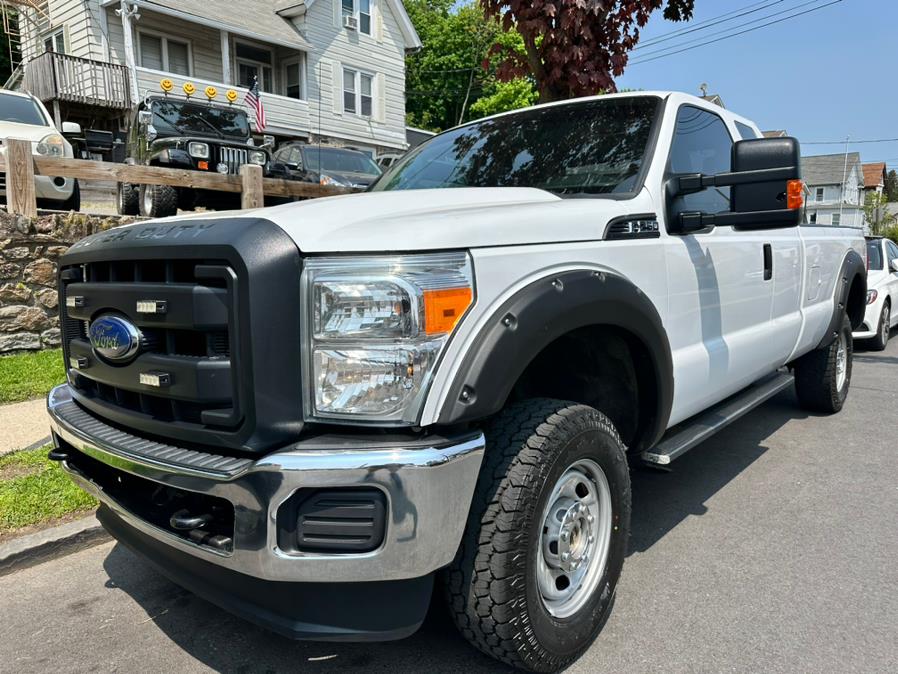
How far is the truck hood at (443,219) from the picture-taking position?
1910mm

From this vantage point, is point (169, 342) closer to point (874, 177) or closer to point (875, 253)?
point (875, 253)

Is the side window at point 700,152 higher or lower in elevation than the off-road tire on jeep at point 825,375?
higher

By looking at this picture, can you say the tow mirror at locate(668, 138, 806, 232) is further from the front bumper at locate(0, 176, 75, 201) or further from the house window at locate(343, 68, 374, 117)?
the house window at locate(343, 68, 374, 117)

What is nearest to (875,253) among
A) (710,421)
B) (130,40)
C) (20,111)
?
(710,421)

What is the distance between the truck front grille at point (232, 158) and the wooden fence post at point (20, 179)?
3302mm

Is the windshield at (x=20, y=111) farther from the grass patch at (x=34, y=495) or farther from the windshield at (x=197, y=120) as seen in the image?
the grass patch at (x=34, y=495)

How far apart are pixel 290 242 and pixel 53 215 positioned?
5.80 meters

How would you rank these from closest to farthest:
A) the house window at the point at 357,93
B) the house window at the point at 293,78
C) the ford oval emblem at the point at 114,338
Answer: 1. the ford oval emblem at the point at 114,338
2. the house window at the point at 293,78
3. the house window at the point at 357,93

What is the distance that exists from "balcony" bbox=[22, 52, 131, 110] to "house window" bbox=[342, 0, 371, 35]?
8.60 m

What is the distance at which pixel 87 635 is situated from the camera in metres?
2.65

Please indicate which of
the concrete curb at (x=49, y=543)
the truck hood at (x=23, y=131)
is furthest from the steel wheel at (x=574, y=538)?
the truck hood at (x=23, y=131)

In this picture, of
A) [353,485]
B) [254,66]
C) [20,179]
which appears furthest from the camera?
[254,66]

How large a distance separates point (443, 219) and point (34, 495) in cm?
291

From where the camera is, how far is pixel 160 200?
8.12m
